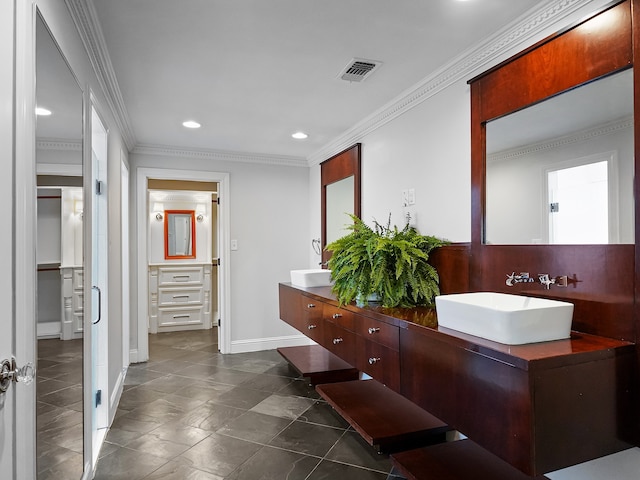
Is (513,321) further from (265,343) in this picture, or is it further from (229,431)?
(265,343)

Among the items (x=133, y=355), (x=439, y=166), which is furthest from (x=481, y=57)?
(x=133, y=355)

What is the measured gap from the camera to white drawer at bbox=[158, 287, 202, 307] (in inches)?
224

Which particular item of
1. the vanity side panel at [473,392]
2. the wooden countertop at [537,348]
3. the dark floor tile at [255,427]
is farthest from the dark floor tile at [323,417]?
the wooden countertop at [537,348]

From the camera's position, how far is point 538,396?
48.1 inches

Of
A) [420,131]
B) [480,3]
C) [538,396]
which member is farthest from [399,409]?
[480,3]

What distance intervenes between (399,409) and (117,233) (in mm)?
2390

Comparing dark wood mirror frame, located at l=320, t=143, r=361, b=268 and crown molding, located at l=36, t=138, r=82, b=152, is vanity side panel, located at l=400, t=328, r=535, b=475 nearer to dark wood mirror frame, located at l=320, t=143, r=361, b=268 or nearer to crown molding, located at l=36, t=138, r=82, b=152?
crown molding, located at l=36, t=138, r=82, b=152

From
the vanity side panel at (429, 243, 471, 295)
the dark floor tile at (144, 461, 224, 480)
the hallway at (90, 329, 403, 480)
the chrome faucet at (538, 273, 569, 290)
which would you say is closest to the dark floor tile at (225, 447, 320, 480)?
the hallway at (90, 329, 403, 480)

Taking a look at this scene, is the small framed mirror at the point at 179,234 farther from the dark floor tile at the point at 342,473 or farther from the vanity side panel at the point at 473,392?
the vanity side panel at the point at 473,392

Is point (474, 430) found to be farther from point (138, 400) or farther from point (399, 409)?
point (138, 400)

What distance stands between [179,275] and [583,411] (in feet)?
17.4

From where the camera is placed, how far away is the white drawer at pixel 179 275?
5.70 meters

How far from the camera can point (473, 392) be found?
144cm

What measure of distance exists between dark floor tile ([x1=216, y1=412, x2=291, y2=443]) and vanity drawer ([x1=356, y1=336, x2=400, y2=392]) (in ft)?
2.69
